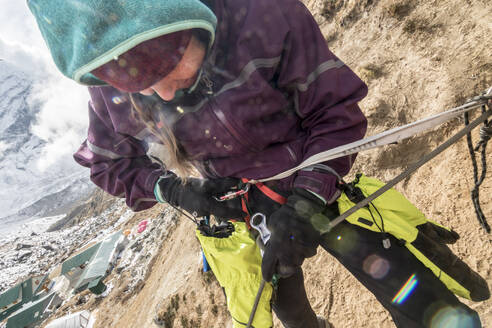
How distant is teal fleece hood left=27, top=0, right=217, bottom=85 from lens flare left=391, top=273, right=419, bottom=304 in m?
1.74

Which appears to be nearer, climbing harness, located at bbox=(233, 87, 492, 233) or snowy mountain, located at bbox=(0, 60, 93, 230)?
climbing harness, located at bbox=(233, 87, 492, 233)

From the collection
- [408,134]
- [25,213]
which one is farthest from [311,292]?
[25,213]

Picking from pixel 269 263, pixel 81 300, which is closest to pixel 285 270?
pixel 269 263

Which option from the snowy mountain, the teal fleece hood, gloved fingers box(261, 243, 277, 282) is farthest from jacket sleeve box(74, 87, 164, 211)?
the snowy mountain

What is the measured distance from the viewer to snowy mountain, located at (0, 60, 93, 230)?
145m

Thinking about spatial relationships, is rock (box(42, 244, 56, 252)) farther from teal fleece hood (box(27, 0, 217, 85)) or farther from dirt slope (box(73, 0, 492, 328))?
teal fleece hood (box(27, 0, 217, 85))

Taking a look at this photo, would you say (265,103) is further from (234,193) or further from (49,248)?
(49,248)

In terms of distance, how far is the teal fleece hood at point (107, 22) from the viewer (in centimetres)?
102

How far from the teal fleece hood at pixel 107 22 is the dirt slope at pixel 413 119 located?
10.3 feet

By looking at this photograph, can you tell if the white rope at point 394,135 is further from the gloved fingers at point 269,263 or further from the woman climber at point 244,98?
the gloved fingers at point 269,263

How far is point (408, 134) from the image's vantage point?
133cm

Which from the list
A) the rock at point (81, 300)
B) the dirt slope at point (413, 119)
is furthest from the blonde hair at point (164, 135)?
the rock at point (81, 300)

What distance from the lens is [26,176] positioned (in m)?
180

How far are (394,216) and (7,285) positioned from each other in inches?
2324
